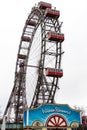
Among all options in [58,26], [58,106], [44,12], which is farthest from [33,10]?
[58,106]

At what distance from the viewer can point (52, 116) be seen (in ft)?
124

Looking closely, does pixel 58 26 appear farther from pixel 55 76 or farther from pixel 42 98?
pixel 42 98

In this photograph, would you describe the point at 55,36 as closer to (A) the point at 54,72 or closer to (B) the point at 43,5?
(A) the point at 54,72

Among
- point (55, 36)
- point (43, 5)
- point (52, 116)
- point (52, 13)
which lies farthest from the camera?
point (43, 5)

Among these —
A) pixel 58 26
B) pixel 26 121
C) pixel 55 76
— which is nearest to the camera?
pixel 26 121

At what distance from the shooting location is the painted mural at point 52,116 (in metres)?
36.8

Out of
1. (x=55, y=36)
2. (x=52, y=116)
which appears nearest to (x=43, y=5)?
(x=55, y=36)

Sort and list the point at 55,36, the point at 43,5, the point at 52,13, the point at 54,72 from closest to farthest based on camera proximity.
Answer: the point at 54,72 → the point at 55,36 → the point at 52,13 → the point at 43,5

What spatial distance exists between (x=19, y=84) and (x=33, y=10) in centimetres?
1727

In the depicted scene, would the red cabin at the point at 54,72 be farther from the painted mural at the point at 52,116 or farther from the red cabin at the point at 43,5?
the red cabin at the point at 43,5

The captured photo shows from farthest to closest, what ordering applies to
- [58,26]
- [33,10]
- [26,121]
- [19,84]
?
1. [19,84]
2. [33,10]
3. [58,26]
4. [26,121]

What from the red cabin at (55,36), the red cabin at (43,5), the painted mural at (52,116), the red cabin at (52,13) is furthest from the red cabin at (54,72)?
the red cabin at (43,5)

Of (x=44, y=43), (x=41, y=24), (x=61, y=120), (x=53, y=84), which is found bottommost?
(x=61, y=120)

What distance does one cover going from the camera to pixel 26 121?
36.5 metres
